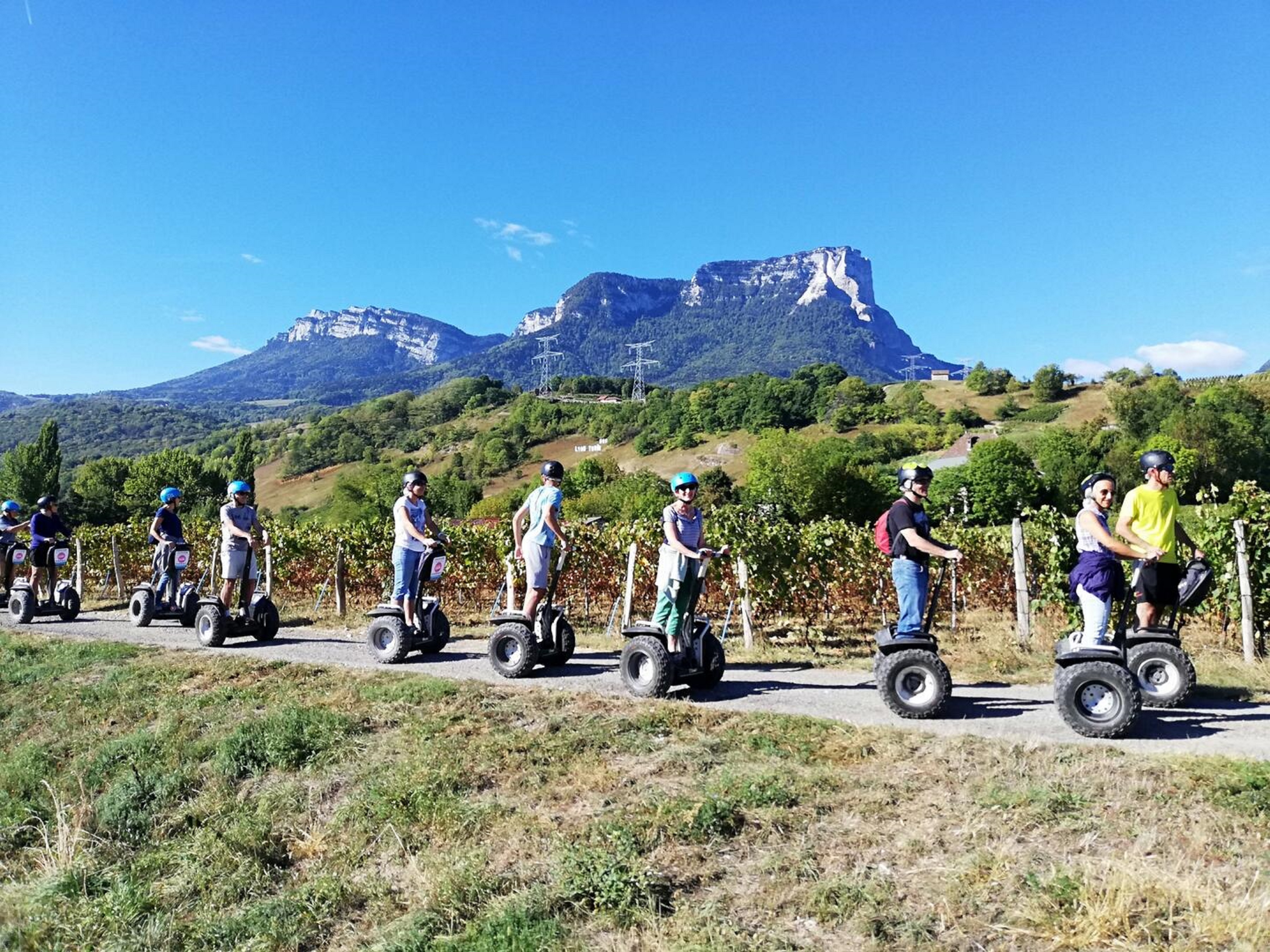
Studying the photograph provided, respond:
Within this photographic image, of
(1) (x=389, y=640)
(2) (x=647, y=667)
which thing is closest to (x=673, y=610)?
(2) (x=647, y=667)

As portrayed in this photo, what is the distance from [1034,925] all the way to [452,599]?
13.4 metres

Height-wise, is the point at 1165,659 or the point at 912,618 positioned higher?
the point at 912,618

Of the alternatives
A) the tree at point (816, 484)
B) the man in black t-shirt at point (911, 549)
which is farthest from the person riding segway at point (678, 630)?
the tree at point (816, 484)

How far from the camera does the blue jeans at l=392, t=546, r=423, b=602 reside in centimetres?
862

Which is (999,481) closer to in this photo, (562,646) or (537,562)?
(562,646)

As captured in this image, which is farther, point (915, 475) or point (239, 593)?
point (239, 593)

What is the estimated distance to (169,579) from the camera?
1155 centimetres

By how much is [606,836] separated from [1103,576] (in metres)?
3.84

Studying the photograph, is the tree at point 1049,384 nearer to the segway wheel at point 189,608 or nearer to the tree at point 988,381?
the tree at point 988,381

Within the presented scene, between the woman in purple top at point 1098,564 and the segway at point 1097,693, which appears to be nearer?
the segway at point 1097,693

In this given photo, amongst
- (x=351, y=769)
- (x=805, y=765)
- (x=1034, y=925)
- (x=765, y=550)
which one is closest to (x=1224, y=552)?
(x=765, y=550)

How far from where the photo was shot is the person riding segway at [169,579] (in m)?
11.2

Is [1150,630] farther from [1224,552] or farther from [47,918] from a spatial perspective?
[47,918]

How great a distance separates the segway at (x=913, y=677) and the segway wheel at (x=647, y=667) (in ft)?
5.36
